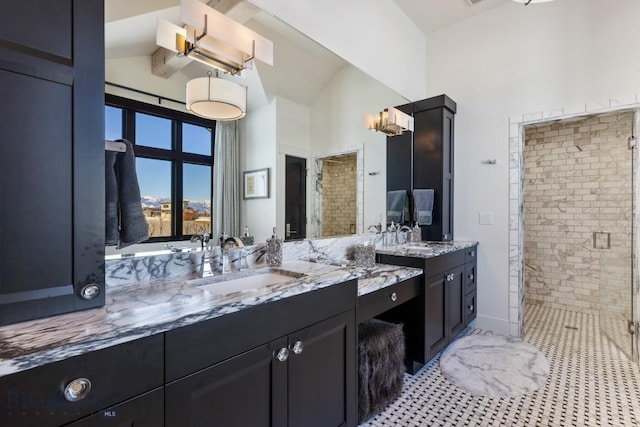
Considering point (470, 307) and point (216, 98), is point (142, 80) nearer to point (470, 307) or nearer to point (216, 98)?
point (216, 98)

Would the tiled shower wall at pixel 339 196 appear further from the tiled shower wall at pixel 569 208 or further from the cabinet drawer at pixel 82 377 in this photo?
the tiled shower wall at pixel 569 208

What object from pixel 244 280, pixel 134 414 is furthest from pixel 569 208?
pixel 134 414

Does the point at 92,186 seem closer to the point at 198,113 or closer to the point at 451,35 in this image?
the point at 198,113

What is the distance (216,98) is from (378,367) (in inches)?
69.5

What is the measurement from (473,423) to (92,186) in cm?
218

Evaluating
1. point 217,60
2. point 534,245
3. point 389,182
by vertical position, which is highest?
point 217,60

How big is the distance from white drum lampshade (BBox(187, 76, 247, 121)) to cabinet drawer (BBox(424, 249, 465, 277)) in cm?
164

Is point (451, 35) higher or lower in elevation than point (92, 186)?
higher

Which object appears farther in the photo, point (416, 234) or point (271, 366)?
point (416, 234)

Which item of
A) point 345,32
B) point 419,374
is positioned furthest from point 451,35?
point 419,374

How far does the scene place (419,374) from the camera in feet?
7.63

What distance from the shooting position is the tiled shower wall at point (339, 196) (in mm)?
2393

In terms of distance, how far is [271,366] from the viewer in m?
1.15

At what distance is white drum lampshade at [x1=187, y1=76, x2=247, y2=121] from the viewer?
1.55m
